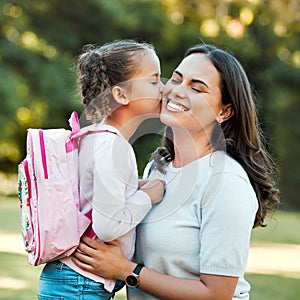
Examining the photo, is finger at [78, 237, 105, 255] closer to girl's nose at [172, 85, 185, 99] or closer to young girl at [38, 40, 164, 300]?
young girl at [38, 40, 164, 300]

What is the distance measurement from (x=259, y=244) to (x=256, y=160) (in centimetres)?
743

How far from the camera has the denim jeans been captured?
2.75m

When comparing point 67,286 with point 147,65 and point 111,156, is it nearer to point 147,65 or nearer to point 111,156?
point 111,156

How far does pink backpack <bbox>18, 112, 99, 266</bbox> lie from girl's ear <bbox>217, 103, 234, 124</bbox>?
1.57 ft

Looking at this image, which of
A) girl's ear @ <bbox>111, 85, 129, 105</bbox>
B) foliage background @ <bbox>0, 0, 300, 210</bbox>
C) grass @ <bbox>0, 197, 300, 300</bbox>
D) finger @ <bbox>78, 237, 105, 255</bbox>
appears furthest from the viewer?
foliage background @ <bbox>0, 0, 300, 210</bbox>

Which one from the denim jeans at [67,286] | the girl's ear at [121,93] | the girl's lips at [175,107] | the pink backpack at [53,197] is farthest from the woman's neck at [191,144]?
the denim jeans at [67,286]

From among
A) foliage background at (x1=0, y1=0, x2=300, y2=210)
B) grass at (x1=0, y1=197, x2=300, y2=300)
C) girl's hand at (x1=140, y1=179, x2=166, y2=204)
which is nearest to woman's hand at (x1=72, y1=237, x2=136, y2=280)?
girl's hand at (x1=140, y1=179, x2=166, y2=204)

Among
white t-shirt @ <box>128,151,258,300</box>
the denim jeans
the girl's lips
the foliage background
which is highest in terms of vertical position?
the foliage background

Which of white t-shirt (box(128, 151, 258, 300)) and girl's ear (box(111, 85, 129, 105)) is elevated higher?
girl's ear (box(111, 85, 129, 105))

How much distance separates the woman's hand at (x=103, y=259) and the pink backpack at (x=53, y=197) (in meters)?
0.04

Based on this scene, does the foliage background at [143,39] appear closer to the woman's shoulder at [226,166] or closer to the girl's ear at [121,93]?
the girl's ear at [121,93]

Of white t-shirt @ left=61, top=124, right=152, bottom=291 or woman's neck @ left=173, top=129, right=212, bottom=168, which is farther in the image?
woman's neck @ left=173, top=129, right=212, bottom=168

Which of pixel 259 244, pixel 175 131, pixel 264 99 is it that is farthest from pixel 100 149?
pixel 264 99

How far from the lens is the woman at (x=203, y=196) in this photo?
2668 mm
